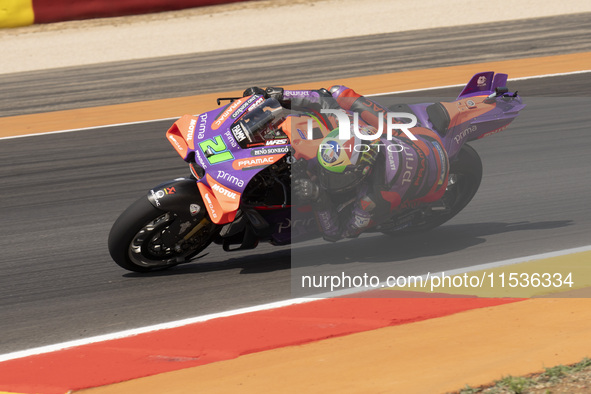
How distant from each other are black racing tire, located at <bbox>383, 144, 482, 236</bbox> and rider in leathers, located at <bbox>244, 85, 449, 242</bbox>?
14.2 inches

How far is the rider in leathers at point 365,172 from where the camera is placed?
606cm

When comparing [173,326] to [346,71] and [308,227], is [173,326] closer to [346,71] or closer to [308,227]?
[308,227]

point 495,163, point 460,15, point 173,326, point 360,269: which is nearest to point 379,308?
point 360,269

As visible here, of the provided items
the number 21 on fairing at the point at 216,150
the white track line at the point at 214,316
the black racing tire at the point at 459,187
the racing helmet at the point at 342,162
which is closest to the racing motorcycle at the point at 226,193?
the number 21 on fairing at the point at 216,150

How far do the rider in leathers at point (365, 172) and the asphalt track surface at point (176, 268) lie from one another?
16.8 inches

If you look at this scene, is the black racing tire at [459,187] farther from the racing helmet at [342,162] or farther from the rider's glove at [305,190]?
the rider's glove at [305,190]

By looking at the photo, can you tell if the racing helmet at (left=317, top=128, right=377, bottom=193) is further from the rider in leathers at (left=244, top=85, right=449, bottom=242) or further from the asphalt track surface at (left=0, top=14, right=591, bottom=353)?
the asphalt track surface at (left=0, top=14, right=591, bottom=353)

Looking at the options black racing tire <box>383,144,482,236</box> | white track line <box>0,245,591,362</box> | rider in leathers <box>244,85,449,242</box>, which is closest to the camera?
white track line <box>0,245,591,362</box>

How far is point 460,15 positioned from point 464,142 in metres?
14.8

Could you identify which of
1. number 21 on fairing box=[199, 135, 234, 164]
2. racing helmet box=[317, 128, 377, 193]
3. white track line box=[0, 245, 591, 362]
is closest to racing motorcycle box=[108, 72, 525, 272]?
number 21 on fairing box=[199, 135, 234, 164]

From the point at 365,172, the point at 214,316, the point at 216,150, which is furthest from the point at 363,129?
the point at 214,316

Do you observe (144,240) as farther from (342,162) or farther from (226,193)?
(342,162)

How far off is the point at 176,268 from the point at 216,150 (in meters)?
1.20

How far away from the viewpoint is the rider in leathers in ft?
19.9
